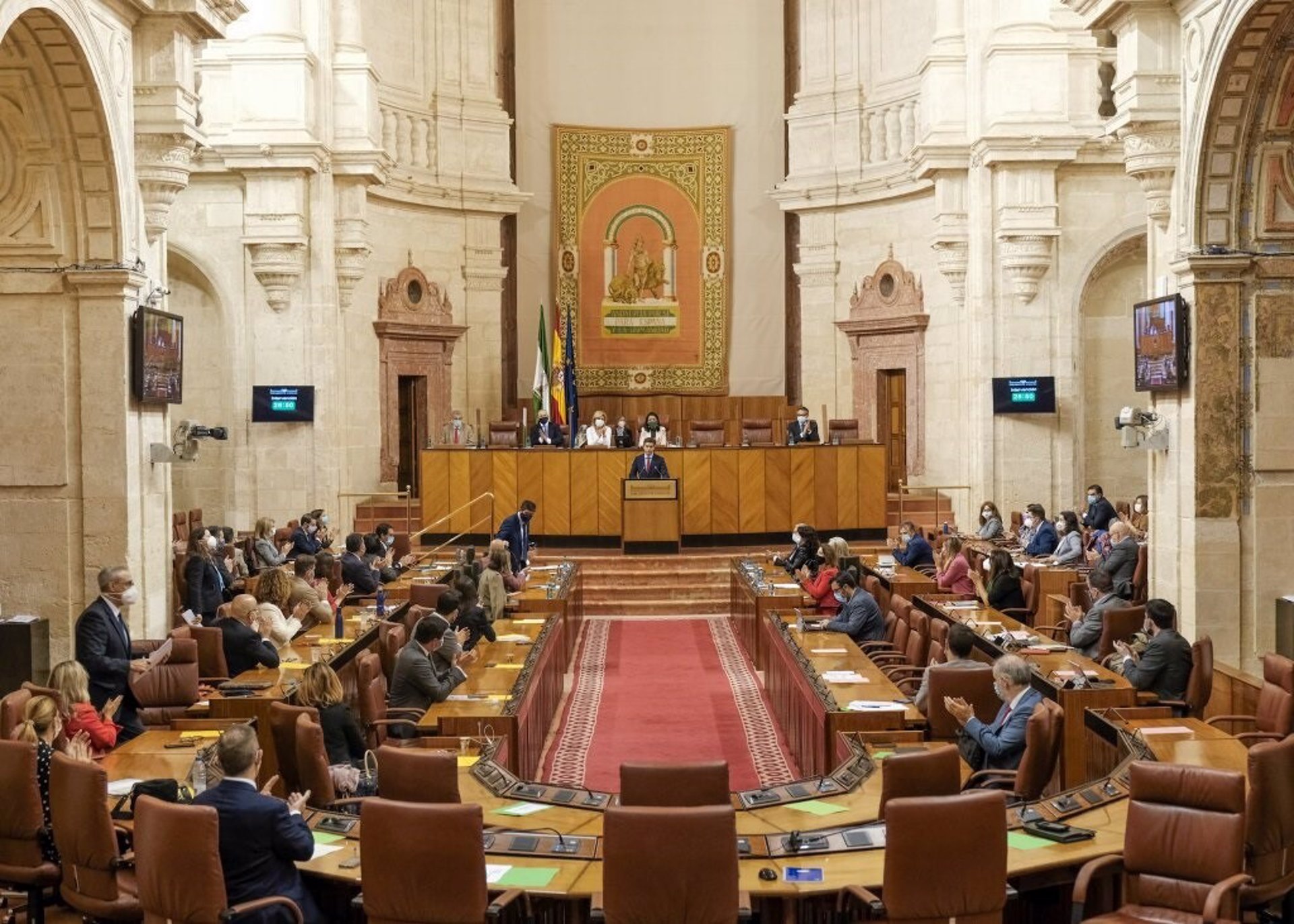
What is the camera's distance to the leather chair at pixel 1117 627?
10703 mm

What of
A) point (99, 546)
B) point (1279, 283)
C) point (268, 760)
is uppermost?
point (1279, 283)

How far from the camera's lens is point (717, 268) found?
25.8 metres

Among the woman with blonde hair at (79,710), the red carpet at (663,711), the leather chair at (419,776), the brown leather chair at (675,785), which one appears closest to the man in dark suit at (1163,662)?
the red carpet at (663,711)

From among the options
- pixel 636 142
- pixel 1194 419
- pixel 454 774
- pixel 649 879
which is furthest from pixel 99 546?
pixel 636 142

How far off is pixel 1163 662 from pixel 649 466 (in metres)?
11.2

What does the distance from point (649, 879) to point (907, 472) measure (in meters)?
18.6

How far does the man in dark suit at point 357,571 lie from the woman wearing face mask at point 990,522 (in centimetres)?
737

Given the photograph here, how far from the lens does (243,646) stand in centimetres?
996

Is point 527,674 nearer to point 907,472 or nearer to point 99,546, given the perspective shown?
point 99,546

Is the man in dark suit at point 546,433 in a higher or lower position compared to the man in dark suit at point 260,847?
higher

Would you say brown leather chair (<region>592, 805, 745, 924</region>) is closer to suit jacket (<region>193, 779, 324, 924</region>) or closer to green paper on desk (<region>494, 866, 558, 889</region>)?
green paper on desk (<region>494, 866, 558, 889</region>)

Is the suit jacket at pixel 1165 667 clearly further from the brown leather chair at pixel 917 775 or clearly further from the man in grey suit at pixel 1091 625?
the brown leather chair at pixel 917 775

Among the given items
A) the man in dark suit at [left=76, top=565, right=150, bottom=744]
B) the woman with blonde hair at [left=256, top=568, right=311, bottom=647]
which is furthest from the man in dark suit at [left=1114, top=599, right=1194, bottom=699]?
the man in dark suit at [left=76, top=565, right=150, bottom=744]

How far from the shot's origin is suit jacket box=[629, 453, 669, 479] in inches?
773
